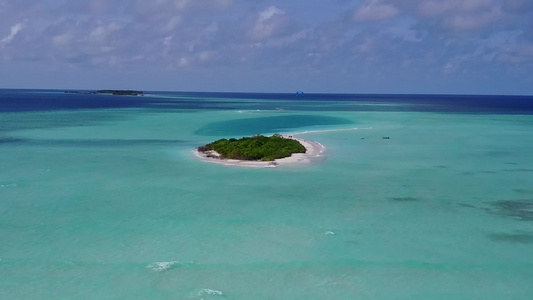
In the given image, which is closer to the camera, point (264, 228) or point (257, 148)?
point (264, 228)

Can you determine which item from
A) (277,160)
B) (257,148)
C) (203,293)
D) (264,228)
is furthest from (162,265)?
(257,148)

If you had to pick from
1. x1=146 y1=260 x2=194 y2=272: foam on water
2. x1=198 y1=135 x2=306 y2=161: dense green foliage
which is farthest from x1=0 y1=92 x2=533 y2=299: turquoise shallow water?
x1=198 y1=135 x2=306 y2=161: dense green foliage

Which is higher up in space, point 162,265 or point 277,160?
point 277,160

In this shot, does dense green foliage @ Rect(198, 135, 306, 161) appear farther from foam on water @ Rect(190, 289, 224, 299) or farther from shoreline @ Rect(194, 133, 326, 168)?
foam on water @ Rect(190, 289, 224, 299)

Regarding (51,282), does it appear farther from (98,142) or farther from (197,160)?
(98,142)

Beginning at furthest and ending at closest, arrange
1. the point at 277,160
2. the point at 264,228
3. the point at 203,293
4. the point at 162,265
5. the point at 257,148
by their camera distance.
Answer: the point at 257,148, the point at 277,160, the point at 264,228, the point at 162,265, the point at 203,293

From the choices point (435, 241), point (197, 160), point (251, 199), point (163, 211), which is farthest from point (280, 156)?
point (435, 241)

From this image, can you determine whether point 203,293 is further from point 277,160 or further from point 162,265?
point 277,160
